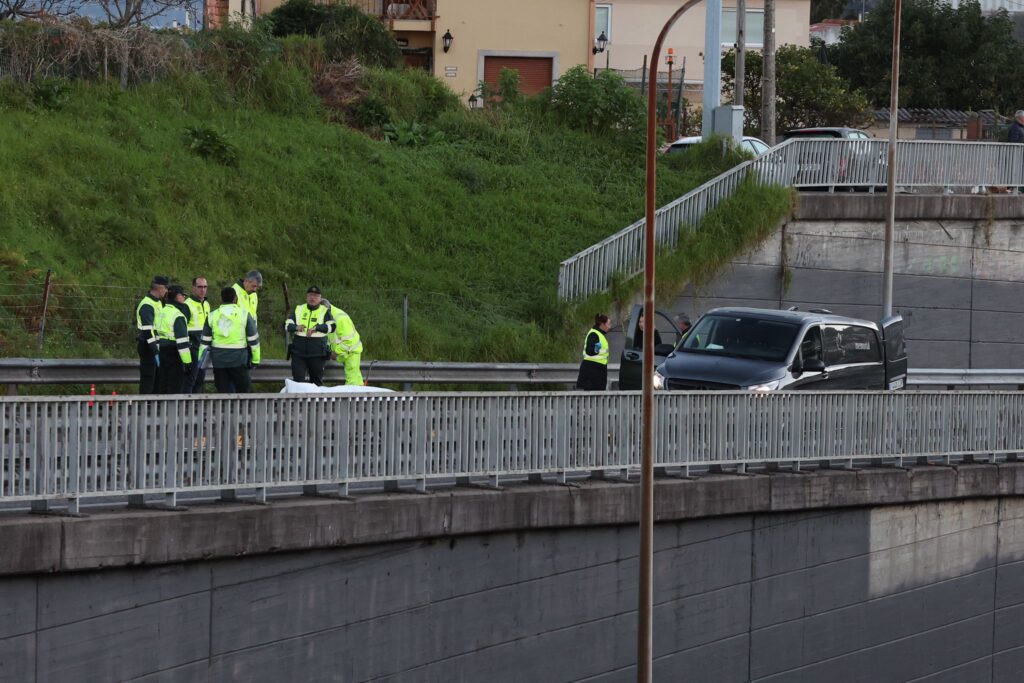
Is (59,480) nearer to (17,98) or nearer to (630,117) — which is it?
(17,98)

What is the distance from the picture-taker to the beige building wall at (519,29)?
156 feet

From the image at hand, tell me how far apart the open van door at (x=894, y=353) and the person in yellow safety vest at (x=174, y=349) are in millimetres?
9128

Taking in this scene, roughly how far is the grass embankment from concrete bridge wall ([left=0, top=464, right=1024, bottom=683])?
879 cm

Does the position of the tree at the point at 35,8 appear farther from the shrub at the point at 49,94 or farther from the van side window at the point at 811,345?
the van side window at the point at 811,345

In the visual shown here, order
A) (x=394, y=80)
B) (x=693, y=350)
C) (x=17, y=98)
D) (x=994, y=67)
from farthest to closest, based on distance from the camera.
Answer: (x=994, y=67)
(x=394, y=80)
(x=17, y=98)
(x=693, y=350)

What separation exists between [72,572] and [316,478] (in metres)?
2.46

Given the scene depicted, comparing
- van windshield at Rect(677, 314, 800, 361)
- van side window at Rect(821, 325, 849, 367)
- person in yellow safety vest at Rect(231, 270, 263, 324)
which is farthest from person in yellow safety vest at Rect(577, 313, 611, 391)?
person in yellow safety vest at Rect(231, 270, 263, 324)

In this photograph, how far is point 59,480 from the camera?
37.7 feet

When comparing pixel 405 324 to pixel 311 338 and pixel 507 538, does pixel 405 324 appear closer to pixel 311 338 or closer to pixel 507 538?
pixel 311 338

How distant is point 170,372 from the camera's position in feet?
57.7

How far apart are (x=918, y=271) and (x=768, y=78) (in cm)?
779

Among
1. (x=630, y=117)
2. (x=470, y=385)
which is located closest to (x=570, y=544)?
(x=470, y=385)

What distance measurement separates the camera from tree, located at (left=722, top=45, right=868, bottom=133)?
5653 cm

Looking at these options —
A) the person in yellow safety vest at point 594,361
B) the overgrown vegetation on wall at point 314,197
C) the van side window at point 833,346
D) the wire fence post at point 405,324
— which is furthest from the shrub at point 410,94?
the van side window at point 833,346
